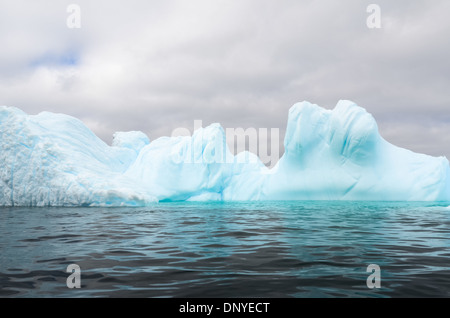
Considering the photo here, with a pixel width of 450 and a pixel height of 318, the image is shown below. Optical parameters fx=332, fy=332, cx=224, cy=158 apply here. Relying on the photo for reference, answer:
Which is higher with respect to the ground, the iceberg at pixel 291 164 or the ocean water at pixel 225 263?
the iceberg at pixel 291 164

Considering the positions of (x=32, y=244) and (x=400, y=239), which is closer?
(x=32, y=244)

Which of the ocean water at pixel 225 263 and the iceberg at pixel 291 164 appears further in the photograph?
the iceberg at pixel 291 164

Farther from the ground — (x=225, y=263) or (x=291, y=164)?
(x=291, y=164)

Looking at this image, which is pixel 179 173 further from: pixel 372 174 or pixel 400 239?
pixel 400 239

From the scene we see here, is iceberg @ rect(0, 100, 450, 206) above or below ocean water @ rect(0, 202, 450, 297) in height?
above

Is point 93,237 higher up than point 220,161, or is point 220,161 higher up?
point 220,161

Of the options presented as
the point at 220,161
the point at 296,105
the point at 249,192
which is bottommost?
the point at 249,192

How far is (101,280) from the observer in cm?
366

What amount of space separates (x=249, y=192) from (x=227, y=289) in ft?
81.4

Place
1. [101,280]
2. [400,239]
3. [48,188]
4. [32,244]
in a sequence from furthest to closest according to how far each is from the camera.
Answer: [48,188], [400,239], [32,244], [101,280]

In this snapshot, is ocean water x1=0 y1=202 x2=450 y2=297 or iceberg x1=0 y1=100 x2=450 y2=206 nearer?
ocean water x1=0 y1=202 x2=450 y2=297

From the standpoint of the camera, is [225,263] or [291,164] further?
[291,164]

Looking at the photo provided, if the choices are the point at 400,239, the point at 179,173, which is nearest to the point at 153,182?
the point at 179,173
